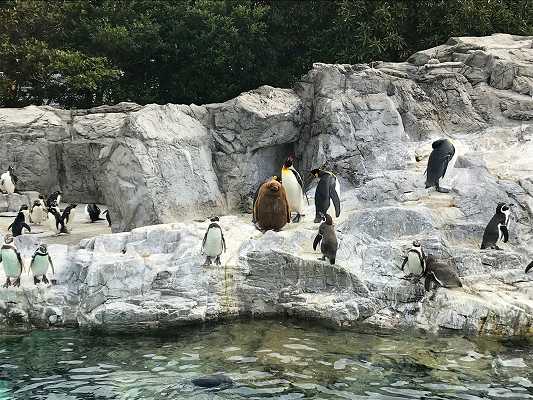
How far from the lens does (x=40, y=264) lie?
33.1ft

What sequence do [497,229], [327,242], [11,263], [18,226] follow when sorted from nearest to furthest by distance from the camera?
[327,242] < [11,263] < [497,229] < [18,226]

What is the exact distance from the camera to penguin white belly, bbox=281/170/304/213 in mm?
11828

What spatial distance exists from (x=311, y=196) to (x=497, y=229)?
378 cm

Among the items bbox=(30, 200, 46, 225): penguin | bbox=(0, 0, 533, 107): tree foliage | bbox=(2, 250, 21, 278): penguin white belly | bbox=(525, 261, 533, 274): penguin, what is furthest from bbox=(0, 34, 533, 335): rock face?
bbox=(0, 0, 533, 107): tree foliage

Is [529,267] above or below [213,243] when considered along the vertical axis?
below

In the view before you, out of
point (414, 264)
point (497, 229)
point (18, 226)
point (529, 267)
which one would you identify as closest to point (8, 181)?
point (18, 226)

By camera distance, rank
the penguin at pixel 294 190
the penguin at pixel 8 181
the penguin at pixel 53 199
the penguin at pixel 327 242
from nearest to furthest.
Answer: the penguin at pixel 327 242 → the penguin at pixel 294 190 → the penguin at pixel 53 199 → the penguin at pixel 8 181

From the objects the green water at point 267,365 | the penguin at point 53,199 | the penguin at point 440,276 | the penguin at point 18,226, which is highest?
the penguin at point 53,199

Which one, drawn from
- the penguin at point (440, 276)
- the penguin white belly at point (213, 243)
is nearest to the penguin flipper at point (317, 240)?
the penguin white belly at point (213, 243)

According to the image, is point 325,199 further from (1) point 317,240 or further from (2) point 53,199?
(2) point 53,199

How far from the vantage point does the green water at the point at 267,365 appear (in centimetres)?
757

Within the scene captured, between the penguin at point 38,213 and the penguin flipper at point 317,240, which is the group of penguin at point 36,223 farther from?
the penguin flipper at point 317,240

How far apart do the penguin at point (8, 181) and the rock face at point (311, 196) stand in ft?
2.05

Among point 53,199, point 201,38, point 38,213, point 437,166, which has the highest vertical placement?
point 201,38
